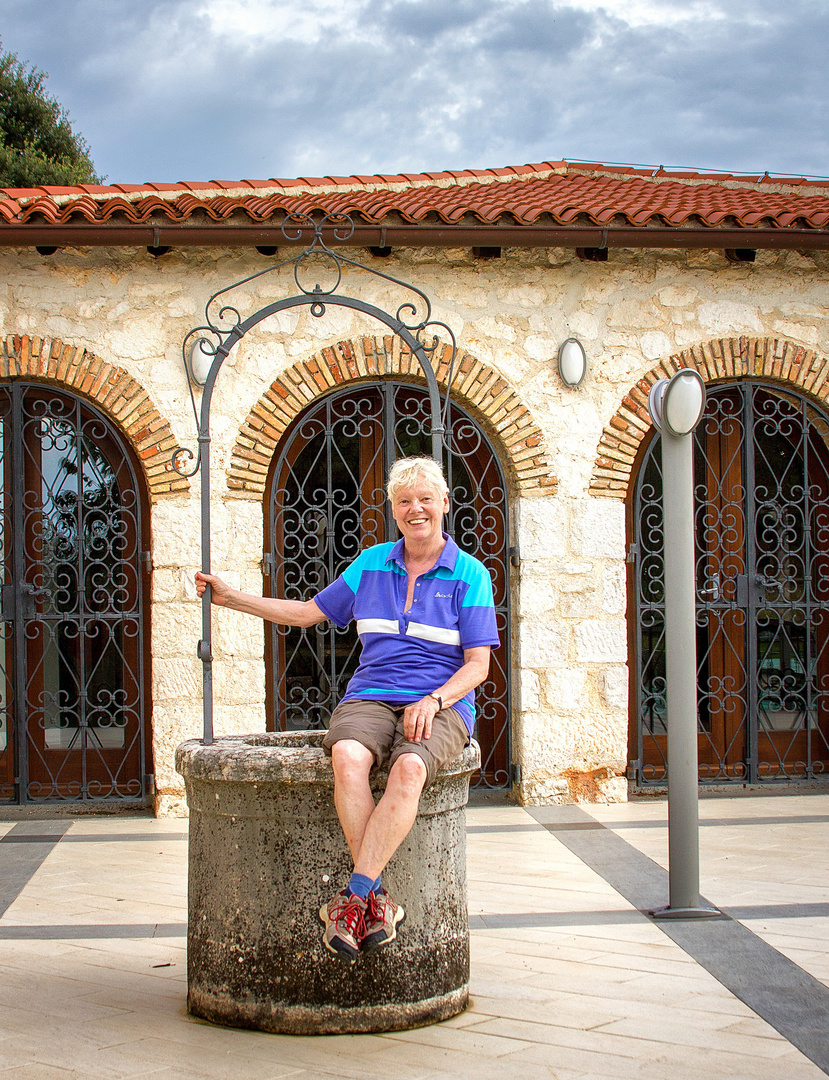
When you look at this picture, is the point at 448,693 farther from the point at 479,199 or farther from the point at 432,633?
the point at 479,199

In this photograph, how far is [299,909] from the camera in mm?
3061

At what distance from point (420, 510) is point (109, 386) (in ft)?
12.5

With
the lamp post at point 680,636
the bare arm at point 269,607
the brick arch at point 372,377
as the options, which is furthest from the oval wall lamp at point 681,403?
the brick arch at point 372,377

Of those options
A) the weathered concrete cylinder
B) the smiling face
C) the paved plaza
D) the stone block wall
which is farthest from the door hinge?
the smiling face

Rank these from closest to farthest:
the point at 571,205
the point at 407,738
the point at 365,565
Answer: the point at 407,738, the point at 365,565, the point at 571,205

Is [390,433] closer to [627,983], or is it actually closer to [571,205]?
[571,205]

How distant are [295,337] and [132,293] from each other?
1.03 meters

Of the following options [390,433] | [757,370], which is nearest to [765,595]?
[757,370]

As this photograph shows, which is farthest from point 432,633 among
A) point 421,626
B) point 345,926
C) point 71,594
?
point 71,594

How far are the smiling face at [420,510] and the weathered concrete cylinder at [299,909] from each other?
688 mm

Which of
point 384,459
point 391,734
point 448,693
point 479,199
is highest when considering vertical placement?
point 479,199

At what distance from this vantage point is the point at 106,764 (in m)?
6.70

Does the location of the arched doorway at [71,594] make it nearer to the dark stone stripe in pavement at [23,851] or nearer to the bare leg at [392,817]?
the dark stone stripe in pavement at [23,851]

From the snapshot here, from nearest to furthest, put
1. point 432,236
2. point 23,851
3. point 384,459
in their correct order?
point 23,851 → point 432,236 → point 384,459
